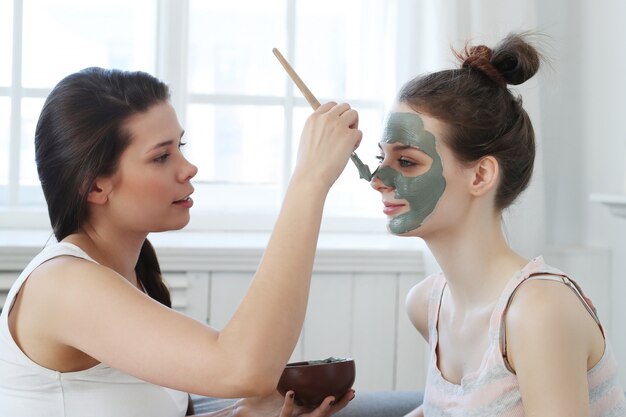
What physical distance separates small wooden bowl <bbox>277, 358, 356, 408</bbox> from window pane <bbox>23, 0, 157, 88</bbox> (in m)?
1.38

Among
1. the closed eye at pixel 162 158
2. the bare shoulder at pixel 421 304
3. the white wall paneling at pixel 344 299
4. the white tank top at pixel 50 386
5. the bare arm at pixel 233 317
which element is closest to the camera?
the bare arm at pixel 233 317

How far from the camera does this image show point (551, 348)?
1.21m

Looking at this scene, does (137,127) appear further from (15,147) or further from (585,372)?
(15,147)

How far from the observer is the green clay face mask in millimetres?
1424

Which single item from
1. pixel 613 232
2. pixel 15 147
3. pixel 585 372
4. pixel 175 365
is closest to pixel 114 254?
pixel 175 365

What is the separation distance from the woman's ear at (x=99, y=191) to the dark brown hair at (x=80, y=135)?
0.4 inches

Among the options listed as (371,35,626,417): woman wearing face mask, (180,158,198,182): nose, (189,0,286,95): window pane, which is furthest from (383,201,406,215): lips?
(189,0,286,95): window pane

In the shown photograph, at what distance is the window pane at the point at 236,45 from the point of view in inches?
99.7

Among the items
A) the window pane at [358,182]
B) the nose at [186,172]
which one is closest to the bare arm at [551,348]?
the nose at [186,172]

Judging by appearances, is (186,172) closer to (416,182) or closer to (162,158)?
(162,158)

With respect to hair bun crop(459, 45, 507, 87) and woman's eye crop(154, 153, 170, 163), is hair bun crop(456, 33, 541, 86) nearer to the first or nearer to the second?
hair bun crop(459, 45, 507, 87)

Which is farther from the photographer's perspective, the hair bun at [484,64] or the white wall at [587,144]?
the white wall at [587,144]

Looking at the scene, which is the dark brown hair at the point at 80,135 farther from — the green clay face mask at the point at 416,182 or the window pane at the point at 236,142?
the window pane at the point at 236,142

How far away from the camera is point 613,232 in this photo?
2.38 m
